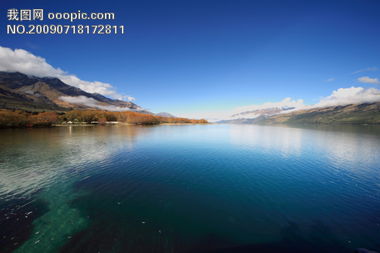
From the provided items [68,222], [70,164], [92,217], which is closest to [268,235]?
[92,217]

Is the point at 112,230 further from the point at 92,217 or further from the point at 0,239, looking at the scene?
the point at 0,239

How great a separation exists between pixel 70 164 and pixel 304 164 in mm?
45203

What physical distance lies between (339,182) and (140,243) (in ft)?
89.3

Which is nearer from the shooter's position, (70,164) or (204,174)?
(204,174)

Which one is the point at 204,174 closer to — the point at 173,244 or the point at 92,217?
the point at 173,244

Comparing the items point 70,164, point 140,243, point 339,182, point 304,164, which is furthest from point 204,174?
point 70,164

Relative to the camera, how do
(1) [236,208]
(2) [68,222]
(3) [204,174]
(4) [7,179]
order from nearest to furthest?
(2) [68,222]
(1) [236,208]
(4) [7,179]
(3) [204,174]

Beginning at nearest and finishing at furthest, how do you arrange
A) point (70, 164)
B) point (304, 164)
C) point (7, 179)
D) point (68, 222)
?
point (68, 222), point (7, 179), point (70, 164), point (304, 164)

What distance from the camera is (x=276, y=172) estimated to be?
24.4 metres

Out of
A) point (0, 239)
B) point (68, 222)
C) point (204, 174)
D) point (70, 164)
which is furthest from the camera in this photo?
point (70, 164)

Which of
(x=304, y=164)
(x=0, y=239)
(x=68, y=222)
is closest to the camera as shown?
(x=0, y=239)

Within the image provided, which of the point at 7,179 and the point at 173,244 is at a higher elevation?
the point at 7,179

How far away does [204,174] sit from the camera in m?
23.3

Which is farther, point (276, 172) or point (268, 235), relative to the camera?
point (276, 172)
